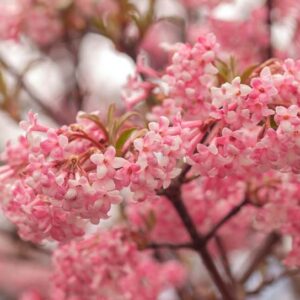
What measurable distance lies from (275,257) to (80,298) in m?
0.46

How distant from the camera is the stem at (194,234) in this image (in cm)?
76

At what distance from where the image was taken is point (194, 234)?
83 centimetres

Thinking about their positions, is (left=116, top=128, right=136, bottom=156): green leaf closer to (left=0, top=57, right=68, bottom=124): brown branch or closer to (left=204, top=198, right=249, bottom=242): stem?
(left=204, top=198, right=249, bottom=242): stem

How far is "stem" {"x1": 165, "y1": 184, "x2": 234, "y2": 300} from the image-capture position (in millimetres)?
756

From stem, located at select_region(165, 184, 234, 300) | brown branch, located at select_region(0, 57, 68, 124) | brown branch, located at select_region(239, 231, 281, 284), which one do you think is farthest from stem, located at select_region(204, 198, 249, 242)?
brown branch, located at select_region(0, 57, 68, 124)

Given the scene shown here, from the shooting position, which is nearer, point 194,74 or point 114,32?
point 194,74

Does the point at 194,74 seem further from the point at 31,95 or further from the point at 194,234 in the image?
the point at 31,95

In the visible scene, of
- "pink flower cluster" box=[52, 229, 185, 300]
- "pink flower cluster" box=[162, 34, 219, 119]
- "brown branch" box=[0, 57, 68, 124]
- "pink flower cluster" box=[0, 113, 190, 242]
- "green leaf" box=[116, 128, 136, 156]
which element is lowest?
"pink flower cluster" box=[0, 113, 190, 242]

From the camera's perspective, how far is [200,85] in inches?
28.6

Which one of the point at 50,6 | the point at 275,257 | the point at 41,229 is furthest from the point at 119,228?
the point at 50,6

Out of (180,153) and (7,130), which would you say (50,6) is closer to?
(180,153)

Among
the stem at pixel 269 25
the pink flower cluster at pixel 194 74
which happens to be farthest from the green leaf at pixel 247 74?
the stem at pixel 269 25

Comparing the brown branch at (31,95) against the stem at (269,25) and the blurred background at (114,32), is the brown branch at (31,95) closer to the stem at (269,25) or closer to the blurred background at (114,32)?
the blurred background at (114,32)

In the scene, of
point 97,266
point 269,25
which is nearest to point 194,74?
point 97,266
